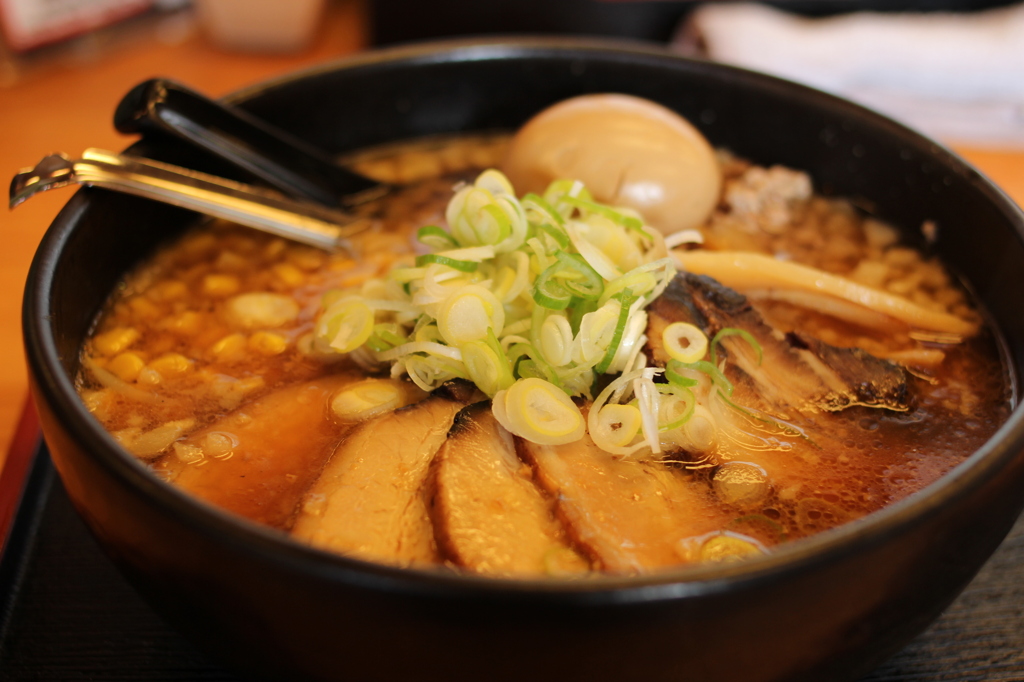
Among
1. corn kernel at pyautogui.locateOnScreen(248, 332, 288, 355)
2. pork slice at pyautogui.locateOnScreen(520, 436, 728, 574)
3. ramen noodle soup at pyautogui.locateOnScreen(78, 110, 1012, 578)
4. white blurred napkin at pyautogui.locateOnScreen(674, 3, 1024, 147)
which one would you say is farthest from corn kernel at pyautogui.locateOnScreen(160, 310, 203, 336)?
white blurred napkin at pyautogui.locateOnScreen(674, 3, 1024, 147)

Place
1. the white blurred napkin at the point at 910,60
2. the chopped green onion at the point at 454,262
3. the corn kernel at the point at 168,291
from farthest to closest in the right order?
the white blurred napkin at the point at 910,60 → the corn kernel at the point at 168,291 → the chopped green onion at the point at 454,262

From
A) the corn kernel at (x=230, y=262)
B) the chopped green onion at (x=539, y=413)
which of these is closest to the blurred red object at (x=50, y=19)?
the corn kernel at (x=230, y=262)

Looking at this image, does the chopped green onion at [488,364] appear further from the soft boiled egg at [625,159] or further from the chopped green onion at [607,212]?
the soft boiled egg at [625,159]

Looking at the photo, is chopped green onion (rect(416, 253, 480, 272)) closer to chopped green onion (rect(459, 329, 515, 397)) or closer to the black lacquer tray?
chopped green onion (rect(459, 329, 515, 397))

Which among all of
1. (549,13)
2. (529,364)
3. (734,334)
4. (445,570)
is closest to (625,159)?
(734,334)

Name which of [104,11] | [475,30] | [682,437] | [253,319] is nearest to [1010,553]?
[682,437]

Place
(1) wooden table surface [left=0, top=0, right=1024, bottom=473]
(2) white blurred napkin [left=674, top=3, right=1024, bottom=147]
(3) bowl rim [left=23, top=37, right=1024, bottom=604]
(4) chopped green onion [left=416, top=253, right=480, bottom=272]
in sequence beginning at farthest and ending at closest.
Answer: (2) white blurred napkin [left=674, top=3, right=1024, bottom=147]
(1) wooden table surface [left=0, top=0, right=1024, bottom=473]
(4) chopped green onion [left=416, top=253, right=480, bottom=272]
(3) bowl rim [left=23, top=37, right=1024, bottom=604]
